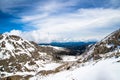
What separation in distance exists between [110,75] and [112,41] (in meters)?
112

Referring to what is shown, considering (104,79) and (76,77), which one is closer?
(104,79)

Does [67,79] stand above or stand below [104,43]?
below

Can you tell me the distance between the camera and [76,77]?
109ft

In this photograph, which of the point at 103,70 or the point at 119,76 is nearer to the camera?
the point at 119,76

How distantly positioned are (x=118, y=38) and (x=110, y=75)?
367ft

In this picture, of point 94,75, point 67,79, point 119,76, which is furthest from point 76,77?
point 119,76

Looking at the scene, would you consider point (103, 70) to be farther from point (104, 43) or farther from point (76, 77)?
point (104, 43)

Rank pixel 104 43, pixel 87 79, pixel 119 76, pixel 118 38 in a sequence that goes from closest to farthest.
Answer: pixel 119 76
pixel 87 79
pixel 118 38
pixel 104 43

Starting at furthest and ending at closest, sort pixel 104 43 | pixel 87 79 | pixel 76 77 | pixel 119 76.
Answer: pixel 104 43
pixel 76 77
pixel 87 79
pixel 119 76

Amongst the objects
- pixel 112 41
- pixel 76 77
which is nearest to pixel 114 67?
pixel 76 77

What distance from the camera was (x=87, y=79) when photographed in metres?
30.2

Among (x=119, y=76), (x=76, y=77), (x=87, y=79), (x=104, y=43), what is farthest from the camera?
(x=104, y=43)

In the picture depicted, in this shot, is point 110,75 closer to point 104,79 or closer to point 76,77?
point 104,79

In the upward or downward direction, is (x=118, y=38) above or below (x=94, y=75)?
above
